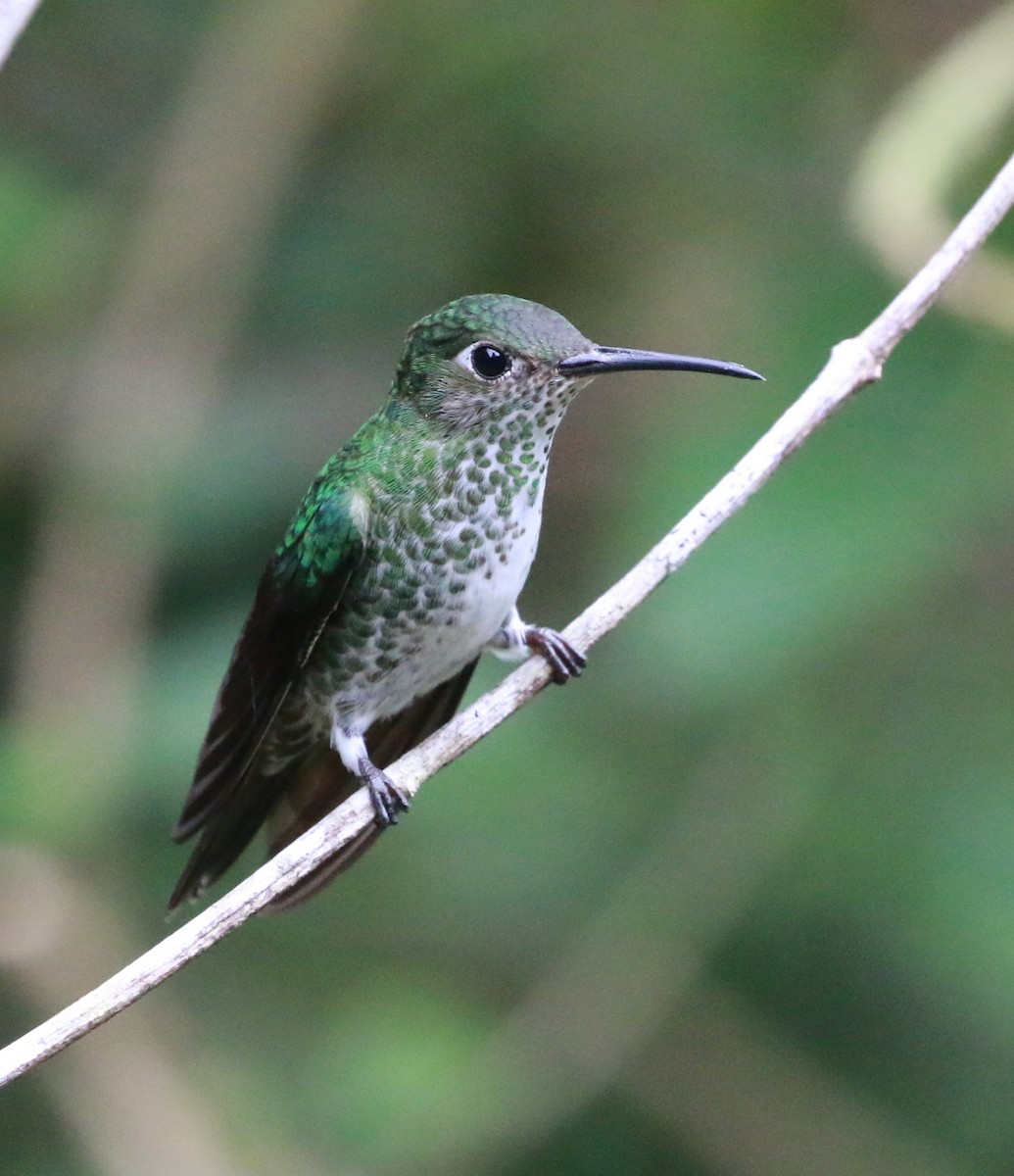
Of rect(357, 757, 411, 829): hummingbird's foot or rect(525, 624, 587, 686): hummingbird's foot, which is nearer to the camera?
rect(357, 757, 411, 829): hummingbird's foot

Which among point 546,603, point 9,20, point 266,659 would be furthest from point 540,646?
point 546,603

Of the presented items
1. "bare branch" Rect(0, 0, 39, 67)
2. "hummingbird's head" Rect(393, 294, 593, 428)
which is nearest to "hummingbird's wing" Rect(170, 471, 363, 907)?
"hummingbird's head" Rect(393, 294, 593, 428)

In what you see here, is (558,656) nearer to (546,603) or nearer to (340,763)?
(340,763)

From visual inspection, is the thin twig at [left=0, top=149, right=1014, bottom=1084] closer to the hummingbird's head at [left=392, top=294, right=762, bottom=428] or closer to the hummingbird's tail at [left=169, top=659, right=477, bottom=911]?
the hummingbird's head at [left=392, top=294, right=762, bottom=428]

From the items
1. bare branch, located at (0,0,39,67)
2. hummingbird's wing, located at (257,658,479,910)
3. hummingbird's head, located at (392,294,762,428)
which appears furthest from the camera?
hummingbird's wing, located at (257,658,479,910)

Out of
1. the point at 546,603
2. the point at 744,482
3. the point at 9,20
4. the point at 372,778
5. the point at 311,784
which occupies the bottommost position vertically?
the point at 546,603
